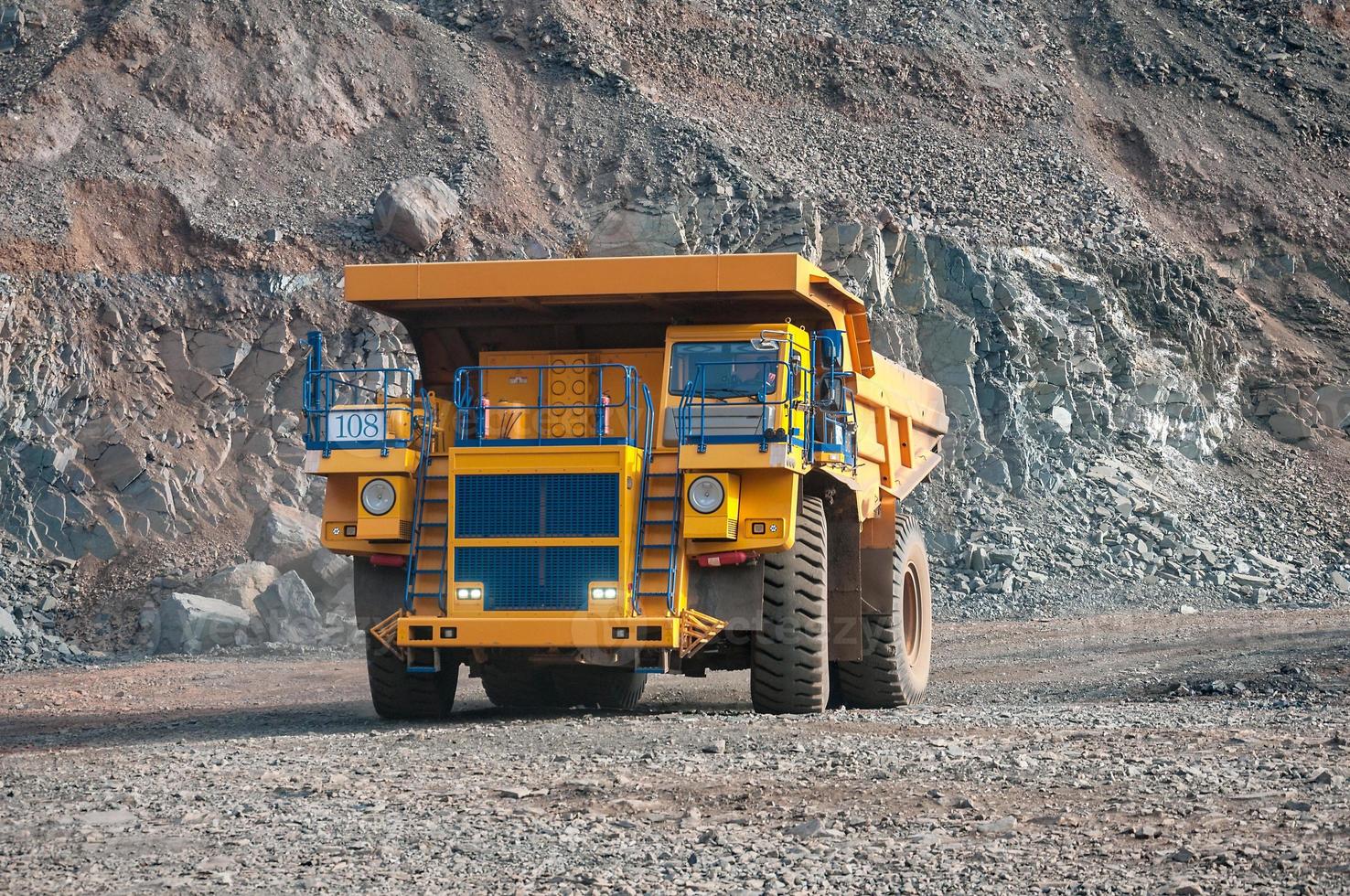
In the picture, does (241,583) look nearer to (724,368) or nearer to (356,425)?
(356,425)

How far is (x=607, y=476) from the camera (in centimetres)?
1059

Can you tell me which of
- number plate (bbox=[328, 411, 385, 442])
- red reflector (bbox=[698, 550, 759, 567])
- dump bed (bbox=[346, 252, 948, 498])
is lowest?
red reflector (bbox=[698, 550, 759, 567])

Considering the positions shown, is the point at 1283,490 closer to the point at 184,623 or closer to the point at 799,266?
the point at 184,623

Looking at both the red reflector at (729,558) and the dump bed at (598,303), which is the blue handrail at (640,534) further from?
the dump bed at (598,303)

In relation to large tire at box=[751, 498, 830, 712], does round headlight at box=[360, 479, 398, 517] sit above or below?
above

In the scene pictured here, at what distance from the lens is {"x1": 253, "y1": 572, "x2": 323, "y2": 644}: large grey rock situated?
21.5 m

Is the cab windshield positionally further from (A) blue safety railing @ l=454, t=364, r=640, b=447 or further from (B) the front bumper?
(B) the front bumper

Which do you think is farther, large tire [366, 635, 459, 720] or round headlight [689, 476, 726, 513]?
large tire [366, 635, 459, 720]

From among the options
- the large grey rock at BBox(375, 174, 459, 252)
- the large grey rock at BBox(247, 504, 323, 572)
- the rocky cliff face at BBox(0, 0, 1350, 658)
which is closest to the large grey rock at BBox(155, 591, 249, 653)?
the rocky cliff face at BBox(0, 0, 1350, 658)

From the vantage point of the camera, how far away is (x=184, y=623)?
69.4ft

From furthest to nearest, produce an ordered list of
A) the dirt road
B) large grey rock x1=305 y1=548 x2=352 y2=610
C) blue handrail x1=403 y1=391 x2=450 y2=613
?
1. large grey rock x1=305 y1=548 x2=352 y2=610
2. blue handrail x1=403 y1=391 x2=450 y2=613
3. the dirt road

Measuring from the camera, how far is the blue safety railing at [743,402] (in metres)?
10.6

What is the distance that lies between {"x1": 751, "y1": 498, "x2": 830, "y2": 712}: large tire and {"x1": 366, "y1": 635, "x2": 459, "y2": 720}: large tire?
2203mm

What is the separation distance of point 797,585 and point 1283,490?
2390cm
